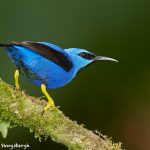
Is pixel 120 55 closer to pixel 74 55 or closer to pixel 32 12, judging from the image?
pixel 32 12

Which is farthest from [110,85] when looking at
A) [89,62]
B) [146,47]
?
[89,62]

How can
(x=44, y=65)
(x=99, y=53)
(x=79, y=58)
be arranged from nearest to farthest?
(x=44, y=65) → (x=79, y=58) → (x=99, y=53)

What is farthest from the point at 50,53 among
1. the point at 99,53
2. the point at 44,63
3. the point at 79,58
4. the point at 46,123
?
the point at 99,53

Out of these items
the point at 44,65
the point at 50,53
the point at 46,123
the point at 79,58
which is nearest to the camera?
the point at 46,123

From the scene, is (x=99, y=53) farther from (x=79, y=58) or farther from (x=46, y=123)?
(x=46, y=123)

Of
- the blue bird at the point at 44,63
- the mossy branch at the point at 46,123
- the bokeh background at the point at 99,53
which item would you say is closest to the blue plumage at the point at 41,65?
the blue bird at the point at 44,63

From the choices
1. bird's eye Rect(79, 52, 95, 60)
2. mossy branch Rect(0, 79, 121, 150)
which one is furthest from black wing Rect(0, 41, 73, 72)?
mossy branch Rect(0, 79, 121, 150)
